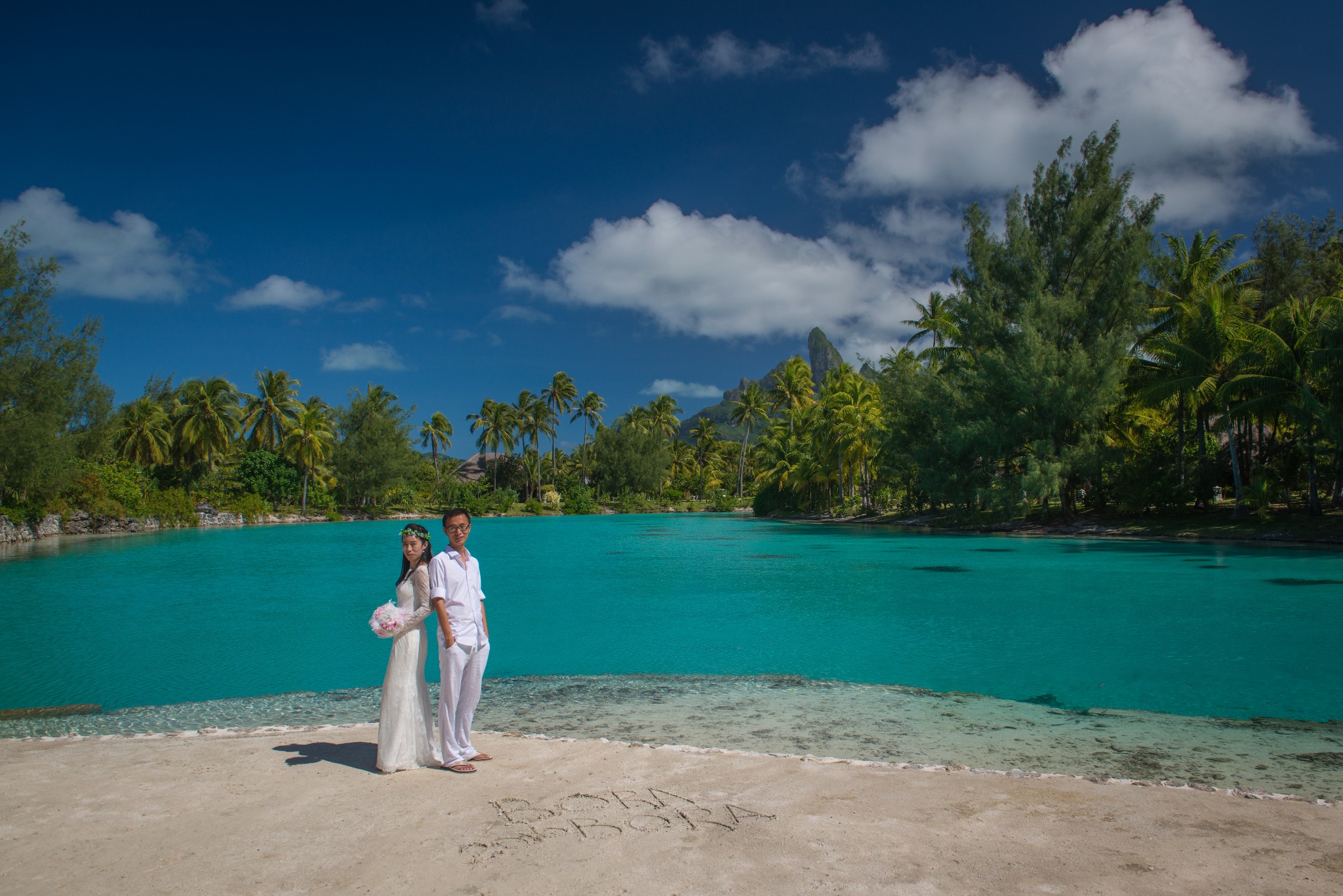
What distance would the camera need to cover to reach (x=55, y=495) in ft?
117

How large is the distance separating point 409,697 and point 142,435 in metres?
62.3

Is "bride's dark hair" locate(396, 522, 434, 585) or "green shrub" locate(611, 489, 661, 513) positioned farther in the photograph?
"green shrub" locate(611, 489, 661, 513)

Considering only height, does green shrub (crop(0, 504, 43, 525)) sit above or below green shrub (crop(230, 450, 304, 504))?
below

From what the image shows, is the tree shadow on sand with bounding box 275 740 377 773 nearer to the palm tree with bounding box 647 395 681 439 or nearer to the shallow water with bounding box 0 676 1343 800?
the shallow water with bounding box 0 676 1343 800

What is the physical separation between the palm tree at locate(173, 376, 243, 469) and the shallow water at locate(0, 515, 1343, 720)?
106 feet

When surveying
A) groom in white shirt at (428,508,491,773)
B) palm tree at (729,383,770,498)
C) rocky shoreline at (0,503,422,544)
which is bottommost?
rocky shoreline at (0,503,422,544)

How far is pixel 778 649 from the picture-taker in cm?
1148

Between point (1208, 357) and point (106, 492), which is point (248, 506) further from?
point (1208, 357)

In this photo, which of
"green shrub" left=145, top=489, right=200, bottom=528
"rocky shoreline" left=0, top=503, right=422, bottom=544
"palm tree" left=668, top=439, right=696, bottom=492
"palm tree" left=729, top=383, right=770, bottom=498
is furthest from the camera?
"palm tree" left=668, top=439, right=696, bottom=492

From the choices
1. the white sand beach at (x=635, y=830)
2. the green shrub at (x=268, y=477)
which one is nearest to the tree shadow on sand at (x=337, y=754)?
the white sand beach at (x=635, y=830)

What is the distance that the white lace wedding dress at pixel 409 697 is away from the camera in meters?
4.85

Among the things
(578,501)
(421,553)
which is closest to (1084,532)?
(421,553)

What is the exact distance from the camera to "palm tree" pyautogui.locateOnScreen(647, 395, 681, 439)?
91.8 m

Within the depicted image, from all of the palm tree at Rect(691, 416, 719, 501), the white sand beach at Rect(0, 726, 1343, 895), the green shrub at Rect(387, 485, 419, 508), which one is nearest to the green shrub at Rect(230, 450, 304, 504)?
the green shrub at Rect(387, 485, 419, 508)
